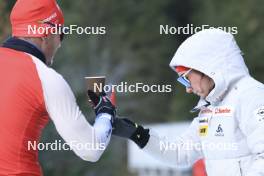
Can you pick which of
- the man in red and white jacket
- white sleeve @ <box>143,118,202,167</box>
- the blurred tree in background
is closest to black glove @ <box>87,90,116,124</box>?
the man in red and white jacket

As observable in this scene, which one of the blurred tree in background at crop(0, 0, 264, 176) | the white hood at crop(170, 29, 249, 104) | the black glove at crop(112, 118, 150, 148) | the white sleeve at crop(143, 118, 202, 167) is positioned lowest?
the white sleeve at crop(143, 118, 202, 167)

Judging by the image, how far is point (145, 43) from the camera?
25.2 metres

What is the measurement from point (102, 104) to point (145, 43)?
20.5 meters

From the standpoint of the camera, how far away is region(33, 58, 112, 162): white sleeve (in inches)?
169

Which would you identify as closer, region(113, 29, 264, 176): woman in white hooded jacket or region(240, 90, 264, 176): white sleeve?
region(240, 90, 264, 176): white sleeve

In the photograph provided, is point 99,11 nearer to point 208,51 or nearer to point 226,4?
point 226,4

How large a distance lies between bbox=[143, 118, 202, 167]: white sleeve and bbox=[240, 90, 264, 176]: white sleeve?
62 centimetres

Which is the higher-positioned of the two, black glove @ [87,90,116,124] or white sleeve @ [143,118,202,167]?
black glove @ [87,90,116,124]

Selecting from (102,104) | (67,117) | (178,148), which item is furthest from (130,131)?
(67,117)

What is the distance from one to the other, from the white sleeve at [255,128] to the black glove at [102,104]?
0.71 metres

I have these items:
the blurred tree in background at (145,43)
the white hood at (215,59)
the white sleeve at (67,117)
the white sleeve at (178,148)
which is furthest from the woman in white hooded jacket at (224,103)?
the blurred tree in background at (145,43)

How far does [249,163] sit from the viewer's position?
4.62 metres

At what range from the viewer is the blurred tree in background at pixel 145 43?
70.6 ft

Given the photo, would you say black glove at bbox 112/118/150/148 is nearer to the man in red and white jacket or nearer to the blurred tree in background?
the man in red and white jacket
